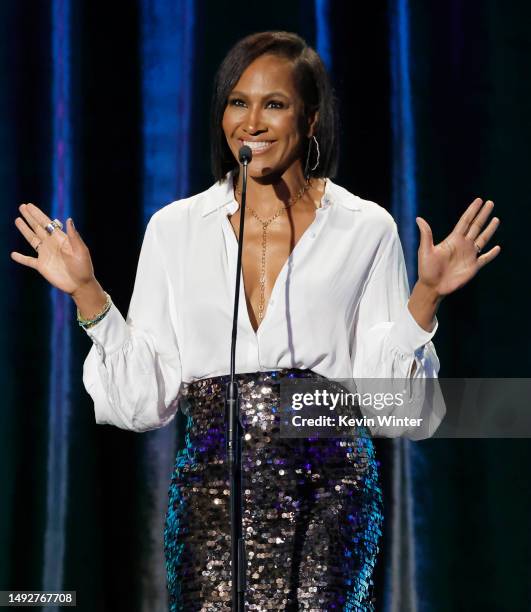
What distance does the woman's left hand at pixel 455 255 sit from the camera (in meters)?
2.25

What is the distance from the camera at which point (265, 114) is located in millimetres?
2461

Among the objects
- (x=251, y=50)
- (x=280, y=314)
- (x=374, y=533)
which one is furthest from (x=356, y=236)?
(x=374, y=533)

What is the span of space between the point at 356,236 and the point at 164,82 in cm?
112

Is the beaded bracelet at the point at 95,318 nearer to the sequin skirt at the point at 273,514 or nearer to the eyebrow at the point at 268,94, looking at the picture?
the sequin skirt at the point at 273,514

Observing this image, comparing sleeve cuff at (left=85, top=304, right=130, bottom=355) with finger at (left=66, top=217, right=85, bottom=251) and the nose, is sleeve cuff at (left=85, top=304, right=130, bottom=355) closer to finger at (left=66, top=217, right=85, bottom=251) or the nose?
finger at (left=66, top=217, right=85, bottom=251)

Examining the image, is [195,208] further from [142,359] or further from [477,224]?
[477,224]

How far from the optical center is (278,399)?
236cm

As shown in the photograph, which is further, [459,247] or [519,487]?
Answer: [519,487]

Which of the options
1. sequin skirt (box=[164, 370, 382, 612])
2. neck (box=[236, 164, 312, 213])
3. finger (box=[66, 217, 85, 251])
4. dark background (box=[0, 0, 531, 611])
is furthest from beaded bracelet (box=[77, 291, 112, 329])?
dark background (box=[0, 0, 531, 611])

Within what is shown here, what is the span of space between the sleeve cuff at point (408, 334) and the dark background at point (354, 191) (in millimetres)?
1060

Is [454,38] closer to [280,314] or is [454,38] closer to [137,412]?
[280,314]

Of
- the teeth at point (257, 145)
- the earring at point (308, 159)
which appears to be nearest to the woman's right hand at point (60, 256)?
the teeth at point (257, 145)

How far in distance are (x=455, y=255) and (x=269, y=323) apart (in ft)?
1.28

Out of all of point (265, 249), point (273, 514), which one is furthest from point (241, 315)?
point (273, 514)
